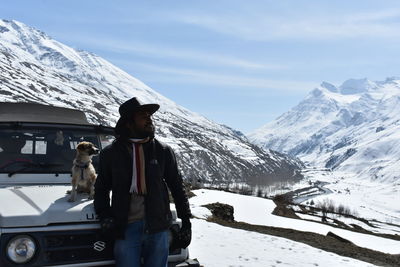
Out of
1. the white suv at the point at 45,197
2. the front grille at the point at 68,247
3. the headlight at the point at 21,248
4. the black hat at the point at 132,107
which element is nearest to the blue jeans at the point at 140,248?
the front grille at the point at 68,247

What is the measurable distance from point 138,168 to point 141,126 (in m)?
0.50

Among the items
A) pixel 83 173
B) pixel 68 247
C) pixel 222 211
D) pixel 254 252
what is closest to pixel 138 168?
pixel 68 247

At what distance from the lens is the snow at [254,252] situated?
1223 cm

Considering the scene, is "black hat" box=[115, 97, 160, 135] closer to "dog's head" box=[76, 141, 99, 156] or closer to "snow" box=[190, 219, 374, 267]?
"dog's head" box=[76, 141, 99, 156]

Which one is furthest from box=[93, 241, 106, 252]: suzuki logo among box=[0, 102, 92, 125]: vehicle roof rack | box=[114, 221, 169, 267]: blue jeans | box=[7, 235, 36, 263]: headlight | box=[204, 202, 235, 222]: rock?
box=[204, 202, 235, 222]: rock

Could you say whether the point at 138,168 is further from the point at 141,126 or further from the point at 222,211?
the point at 222,211

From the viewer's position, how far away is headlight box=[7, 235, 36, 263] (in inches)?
180

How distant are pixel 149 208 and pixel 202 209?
22.1 metres

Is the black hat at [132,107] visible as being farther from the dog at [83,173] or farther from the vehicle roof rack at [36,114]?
the vehicle roof rack at [36,114]

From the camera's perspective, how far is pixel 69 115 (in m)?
8.66

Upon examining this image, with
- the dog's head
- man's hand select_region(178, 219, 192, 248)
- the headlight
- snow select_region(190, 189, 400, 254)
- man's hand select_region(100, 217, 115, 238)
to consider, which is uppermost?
the dog's head

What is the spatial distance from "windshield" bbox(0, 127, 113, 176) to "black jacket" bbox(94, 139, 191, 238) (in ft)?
7.77

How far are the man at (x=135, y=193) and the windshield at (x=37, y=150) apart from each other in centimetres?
246

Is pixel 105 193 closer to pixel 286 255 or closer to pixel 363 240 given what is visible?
pixel 286 255
